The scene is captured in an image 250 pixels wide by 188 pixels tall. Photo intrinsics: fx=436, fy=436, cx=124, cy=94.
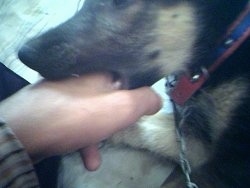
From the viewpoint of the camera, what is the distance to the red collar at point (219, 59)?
0.87m

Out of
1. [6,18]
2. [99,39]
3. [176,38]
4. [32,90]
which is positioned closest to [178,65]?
[176,38]

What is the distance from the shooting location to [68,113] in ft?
2.52

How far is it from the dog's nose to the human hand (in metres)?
0.05

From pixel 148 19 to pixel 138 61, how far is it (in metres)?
0.09

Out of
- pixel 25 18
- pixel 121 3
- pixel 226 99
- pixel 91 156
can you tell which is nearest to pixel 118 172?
pixel 91 156

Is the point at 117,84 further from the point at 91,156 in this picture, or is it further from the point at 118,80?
the point at 91,156

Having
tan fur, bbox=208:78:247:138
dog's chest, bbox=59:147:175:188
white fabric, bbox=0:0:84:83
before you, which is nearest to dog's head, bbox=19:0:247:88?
tan fur, bbox=208:78:247:138

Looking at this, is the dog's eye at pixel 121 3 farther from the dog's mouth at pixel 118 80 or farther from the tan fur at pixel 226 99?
the tan fur at pixel 226 99

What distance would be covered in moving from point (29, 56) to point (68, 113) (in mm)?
128

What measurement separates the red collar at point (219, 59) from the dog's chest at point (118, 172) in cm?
18

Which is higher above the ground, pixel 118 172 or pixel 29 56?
pixel 29 56

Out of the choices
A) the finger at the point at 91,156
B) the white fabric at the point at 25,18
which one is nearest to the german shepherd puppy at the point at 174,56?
the finger at the point at 91,156

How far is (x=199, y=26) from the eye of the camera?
34.7 inches

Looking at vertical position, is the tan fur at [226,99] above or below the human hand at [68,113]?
below
